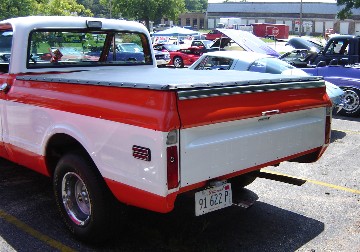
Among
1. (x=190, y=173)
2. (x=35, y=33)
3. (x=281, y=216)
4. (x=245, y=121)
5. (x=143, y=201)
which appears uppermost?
(x=35, y=33)

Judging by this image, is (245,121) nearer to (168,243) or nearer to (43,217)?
(168,243)

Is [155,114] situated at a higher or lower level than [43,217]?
Answer: higher

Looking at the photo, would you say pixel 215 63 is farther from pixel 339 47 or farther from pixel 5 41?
pixel 5 41

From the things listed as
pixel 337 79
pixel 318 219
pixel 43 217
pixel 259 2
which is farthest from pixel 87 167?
pixel 259 2

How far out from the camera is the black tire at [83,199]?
3445 millimetres

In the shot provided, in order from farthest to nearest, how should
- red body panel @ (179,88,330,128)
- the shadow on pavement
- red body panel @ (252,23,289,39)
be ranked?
red body panel @ (252,23,289,39) < the shadow on pavement < red body panel @ (179,88,330,128)

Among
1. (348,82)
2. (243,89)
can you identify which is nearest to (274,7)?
(348,82)

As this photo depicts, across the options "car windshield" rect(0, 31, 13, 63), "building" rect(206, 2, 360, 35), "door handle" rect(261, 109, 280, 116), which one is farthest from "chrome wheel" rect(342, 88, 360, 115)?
"building" rect(206, 2, 360, 35)

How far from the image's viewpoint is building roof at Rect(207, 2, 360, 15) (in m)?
83.6

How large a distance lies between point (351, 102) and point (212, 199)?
24.7 feet

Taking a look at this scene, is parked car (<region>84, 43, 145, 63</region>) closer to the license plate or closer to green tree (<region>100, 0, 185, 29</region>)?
the license plate

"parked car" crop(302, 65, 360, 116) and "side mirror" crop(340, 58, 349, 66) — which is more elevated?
"side mirror" crop(340, 58, 349, 66)

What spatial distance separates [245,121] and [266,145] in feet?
1.07

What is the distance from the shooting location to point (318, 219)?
4.28m
